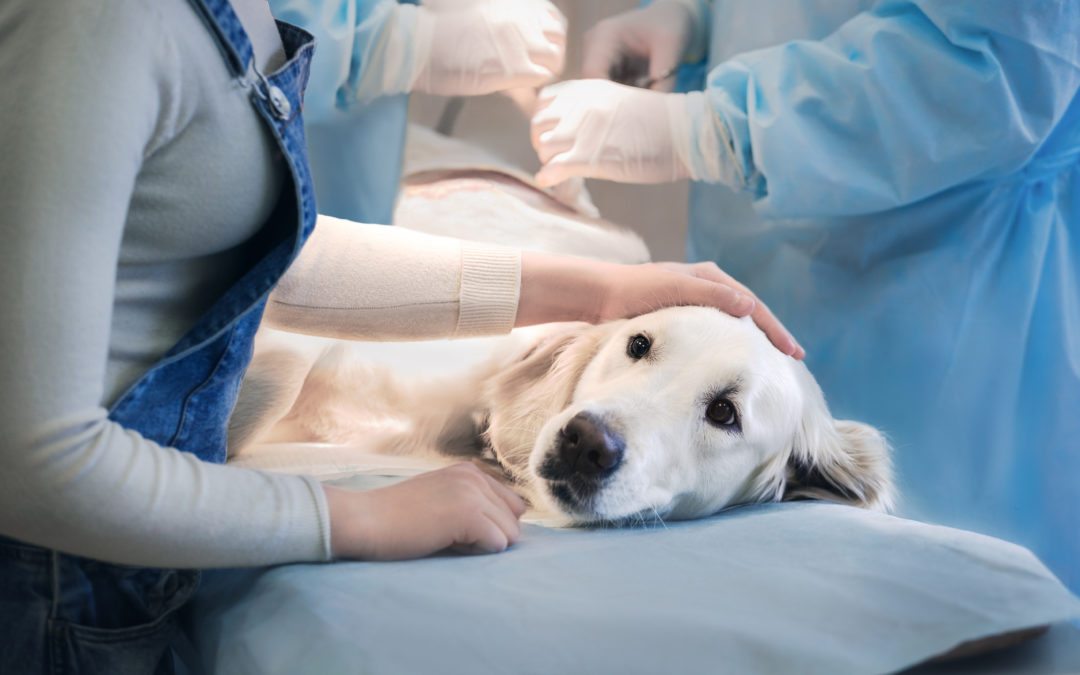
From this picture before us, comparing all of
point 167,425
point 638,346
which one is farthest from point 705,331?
point 167,425

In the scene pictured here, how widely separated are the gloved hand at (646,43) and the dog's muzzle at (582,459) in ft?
1.95

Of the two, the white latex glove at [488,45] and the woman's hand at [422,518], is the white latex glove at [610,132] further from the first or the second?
the woman's hand at [422,518]

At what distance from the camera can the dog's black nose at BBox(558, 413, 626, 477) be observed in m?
0.88

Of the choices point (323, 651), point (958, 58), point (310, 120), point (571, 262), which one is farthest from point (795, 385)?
point (310, 120)

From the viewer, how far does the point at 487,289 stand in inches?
41.4

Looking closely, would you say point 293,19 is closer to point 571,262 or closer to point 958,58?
point 571,262

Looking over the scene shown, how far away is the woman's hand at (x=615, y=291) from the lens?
1.06 meters

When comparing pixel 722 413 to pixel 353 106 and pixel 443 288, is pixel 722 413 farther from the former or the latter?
pixel 353 106

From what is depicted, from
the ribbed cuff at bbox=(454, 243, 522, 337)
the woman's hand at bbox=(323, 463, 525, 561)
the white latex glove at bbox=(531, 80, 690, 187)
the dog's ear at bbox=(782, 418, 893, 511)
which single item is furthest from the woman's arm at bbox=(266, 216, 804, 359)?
the woman's hand at bbox=(323, 463, 525, 561)

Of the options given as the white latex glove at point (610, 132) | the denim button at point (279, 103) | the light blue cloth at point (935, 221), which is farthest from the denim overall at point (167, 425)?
the light blue cloth at point (935, 221)

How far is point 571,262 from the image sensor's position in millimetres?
1116

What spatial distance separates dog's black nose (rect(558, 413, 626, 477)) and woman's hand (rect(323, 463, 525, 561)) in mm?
133

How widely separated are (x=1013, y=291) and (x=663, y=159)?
480mm

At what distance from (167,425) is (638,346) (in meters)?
0.53
